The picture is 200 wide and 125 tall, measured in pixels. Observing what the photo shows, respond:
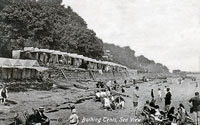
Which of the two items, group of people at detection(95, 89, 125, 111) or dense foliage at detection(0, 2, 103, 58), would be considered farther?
dense foliage at detection(0, 2, 103, 58)

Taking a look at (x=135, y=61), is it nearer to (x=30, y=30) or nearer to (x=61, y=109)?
(x=30, y=30)

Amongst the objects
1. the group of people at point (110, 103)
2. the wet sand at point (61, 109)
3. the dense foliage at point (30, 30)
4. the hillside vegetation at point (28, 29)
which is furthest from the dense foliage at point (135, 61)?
the wet sand at point (61, 109)

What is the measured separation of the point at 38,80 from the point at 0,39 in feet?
24.7

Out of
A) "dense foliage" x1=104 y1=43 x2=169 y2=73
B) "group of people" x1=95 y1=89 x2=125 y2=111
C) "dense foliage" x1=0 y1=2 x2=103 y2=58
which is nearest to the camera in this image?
"group of people" x1=95 y1=89 x2=125 y2=111

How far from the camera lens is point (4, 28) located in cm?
2019

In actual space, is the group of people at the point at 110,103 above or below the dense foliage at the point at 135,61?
below

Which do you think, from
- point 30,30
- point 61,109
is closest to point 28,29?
point 30,30

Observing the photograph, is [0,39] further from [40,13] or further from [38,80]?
[38,80]

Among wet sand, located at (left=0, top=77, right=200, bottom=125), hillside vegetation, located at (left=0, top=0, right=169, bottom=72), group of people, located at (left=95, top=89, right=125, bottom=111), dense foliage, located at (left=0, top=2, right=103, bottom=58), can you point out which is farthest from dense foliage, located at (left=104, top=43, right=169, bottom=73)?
wet sand, located at (left=0, top=77, right=200, bottom=125)

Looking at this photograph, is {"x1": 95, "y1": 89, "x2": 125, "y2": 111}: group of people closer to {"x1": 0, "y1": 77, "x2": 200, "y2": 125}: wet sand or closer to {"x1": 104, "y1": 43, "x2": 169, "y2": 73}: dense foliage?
{"x1": 0, "y1": 77, "x2": 200, "y2": 125}: wet sand

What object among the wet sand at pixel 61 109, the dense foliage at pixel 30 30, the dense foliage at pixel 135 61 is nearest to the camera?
the wet sand at pixel 61 109

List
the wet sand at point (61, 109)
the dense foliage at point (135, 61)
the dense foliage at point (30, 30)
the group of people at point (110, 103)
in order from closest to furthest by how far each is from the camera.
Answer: the wet sand at point (61, 109)
the group of people at point (110, 103)
the dense foliage at point (30, 30)
the dense foliage at point (135, 61)

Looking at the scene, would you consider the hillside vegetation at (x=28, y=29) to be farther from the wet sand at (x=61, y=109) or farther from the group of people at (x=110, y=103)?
the group of people at (x=110, y=103)

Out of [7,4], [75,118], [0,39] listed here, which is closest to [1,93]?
[75,118]
